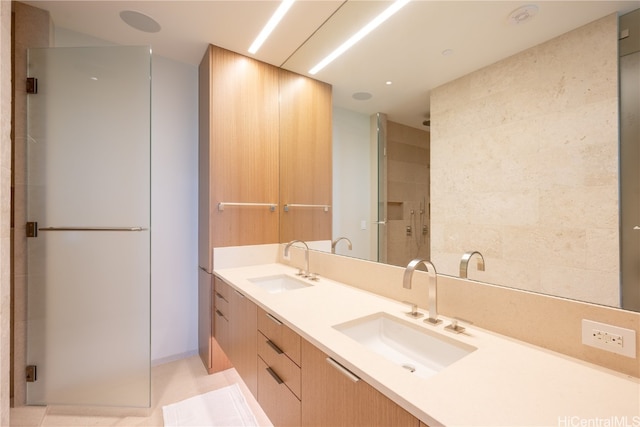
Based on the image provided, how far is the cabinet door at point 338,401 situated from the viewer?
74cm

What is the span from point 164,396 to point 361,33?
115 inches

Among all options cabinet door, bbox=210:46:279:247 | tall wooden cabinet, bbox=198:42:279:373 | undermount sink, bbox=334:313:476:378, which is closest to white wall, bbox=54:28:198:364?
tall wooden cabinet, bbox=198:42:279:373

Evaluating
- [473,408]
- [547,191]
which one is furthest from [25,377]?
[547,191]

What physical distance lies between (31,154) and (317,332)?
7.34 ft

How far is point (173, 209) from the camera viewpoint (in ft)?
8.03

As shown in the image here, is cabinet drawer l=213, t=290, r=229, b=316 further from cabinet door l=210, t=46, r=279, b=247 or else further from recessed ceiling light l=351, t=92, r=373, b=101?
recessed ceiling light l=351, t=92, r=373, b=101

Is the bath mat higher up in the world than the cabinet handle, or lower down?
lower down

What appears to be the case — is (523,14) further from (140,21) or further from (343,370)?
(140,21)

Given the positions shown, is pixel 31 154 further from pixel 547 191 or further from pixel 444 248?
pixel 547 191

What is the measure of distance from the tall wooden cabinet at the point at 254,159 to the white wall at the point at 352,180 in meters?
0.13

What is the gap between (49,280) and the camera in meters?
1.82

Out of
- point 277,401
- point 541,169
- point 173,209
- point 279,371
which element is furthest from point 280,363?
point 173,209

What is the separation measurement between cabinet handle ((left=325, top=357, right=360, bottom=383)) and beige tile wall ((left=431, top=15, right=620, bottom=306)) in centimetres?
69

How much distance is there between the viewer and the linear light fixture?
157 centimetres
